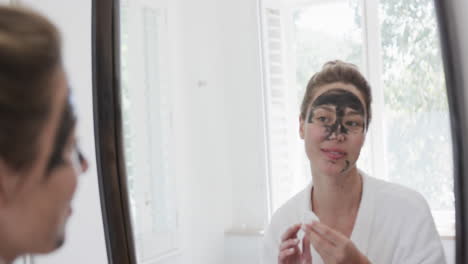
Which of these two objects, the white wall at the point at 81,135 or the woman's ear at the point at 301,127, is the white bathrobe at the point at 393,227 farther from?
the white wall at the point at 81,135

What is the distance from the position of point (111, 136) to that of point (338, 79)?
26 cm

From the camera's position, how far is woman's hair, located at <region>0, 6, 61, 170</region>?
0.24 m

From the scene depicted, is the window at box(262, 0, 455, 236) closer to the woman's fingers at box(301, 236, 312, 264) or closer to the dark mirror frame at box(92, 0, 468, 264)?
the woman's fingers at box(301, 236, 312, 264)

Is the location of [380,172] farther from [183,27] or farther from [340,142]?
[183,27]

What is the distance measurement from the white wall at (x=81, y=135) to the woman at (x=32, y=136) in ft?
1.12

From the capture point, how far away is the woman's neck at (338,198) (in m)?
0.49

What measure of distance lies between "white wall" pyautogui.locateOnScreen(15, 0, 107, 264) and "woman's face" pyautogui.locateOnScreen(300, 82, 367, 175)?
0.91 feet

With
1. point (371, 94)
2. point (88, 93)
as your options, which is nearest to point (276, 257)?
point (371, 94)

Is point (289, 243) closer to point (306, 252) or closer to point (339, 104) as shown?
point (306, 252)

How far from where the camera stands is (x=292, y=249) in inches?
20.0

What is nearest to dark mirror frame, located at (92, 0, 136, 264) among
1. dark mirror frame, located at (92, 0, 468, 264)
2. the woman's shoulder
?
dark mirror frame, located at (92, 0, 468, 264)

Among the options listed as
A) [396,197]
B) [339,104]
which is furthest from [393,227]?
[339,104]

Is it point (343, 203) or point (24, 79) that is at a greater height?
point (24, 79)

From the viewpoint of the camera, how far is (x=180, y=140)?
57 centimetres
